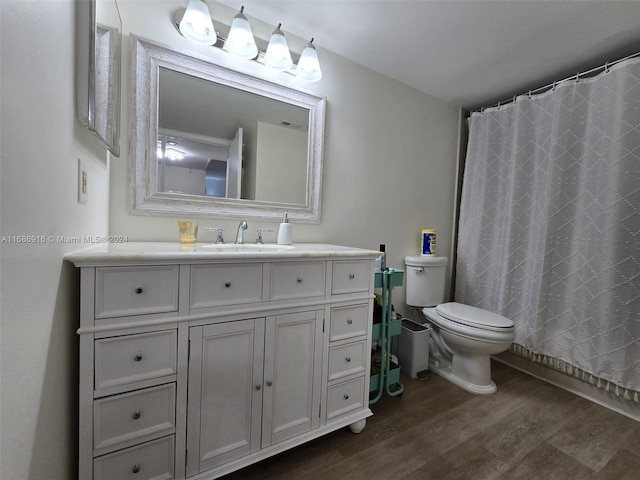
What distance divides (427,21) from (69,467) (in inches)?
95.7

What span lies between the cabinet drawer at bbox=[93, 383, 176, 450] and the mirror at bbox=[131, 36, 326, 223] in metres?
0.80

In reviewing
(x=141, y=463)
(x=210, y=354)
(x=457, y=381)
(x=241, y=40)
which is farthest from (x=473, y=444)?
(x=241, y=40)

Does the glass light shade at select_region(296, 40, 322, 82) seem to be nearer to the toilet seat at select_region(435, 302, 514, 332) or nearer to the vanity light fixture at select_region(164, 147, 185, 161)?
the vanity light fixture at select_region(164, 147, 185, 161)

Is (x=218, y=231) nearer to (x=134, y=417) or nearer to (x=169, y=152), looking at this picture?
(x=169, y=152)

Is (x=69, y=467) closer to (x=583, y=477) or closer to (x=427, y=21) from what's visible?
(x=583, y=477)

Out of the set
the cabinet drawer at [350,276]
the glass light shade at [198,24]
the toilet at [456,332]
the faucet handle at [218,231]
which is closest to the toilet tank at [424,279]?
the toilet at [456,332]

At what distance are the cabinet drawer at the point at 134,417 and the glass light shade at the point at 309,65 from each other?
5.42 feet

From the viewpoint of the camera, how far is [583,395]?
179cm

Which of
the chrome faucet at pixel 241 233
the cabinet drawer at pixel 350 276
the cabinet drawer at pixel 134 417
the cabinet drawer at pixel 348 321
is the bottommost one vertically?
the cabinet drawer at pixel 134 417

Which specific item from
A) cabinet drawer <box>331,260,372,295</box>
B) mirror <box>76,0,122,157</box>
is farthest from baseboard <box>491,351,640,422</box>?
mirror <box>76,0,122,157</box>

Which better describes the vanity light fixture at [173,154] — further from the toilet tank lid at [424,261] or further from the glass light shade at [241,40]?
the toilet tank lid at [424,261]

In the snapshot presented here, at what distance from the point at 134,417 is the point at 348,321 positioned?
89 cm

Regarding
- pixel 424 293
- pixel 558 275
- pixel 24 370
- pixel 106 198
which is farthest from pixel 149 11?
pixel 558 275

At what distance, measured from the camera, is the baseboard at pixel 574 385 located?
1.63 metres
